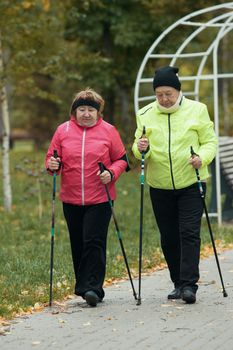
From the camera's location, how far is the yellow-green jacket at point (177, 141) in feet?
27.9

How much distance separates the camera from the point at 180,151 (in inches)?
335

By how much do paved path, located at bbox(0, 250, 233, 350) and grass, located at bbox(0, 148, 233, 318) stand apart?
1.53ft

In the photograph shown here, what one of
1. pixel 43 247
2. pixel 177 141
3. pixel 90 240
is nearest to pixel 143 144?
pixel 177 141

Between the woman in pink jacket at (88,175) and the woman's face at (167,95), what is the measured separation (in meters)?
0.49

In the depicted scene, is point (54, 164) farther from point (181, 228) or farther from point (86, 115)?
point (181, 228)

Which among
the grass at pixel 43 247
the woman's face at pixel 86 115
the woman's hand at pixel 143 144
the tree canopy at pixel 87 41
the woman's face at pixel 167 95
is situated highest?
the tree canopy at pixel 87 41

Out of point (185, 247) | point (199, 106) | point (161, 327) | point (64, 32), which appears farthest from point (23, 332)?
point (64, 32)

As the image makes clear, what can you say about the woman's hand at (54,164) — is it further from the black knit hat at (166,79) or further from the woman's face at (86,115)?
the black knit hat at (166,79)

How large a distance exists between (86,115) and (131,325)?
185cm

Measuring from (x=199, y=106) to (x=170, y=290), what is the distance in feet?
5.97

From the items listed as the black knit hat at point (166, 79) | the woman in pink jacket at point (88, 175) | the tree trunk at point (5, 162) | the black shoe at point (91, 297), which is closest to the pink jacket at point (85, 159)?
the woman in pink jacket at point (88, 175)

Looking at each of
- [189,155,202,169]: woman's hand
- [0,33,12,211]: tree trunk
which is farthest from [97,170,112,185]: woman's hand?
[0,33,12,211]: tree trunk

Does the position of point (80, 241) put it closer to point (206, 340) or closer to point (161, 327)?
point (161, 327)

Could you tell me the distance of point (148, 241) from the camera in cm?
1289
